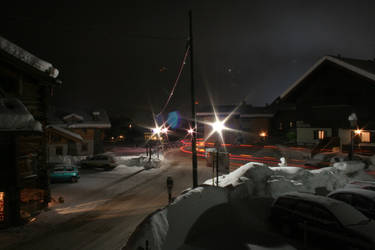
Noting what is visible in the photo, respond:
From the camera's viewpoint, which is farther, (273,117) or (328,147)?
(273,117)

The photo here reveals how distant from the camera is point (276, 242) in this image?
803 centimetres

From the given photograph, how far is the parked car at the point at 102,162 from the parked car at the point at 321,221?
2067 centimetres

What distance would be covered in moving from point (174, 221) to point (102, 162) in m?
20.8

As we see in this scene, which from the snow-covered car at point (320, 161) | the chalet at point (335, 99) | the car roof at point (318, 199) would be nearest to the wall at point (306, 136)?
the chalet at point (335, 99)

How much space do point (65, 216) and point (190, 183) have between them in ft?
31.1

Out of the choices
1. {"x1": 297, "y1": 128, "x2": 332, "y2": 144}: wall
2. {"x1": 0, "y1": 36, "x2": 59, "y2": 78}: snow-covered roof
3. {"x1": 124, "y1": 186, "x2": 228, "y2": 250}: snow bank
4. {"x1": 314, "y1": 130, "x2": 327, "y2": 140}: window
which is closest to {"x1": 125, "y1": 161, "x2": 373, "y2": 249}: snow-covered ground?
{"x1": 124, "y1": 186, "x2": 228, "y2": 250}: snow bank

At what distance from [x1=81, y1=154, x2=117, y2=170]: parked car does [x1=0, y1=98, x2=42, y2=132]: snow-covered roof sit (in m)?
→ 15.6

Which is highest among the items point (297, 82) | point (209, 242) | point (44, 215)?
point (297, 82)

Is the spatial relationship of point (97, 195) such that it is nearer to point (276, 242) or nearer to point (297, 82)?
point (276, 242)

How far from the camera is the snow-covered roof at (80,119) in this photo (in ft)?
122

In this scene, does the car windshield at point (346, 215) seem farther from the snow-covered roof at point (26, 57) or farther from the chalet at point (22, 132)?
the snow-covered roof at point (26, 57)

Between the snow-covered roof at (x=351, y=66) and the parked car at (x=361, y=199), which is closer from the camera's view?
the parked car at (x=361, y=199)

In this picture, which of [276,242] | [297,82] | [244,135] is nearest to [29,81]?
[276,242]

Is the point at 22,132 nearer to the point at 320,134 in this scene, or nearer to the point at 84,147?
the point at 84,147
